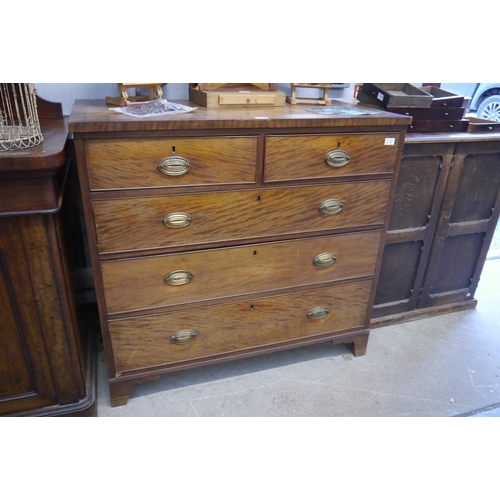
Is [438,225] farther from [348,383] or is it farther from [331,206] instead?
[348,383]

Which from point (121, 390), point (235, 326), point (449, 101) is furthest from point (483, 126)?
point (121, 390)

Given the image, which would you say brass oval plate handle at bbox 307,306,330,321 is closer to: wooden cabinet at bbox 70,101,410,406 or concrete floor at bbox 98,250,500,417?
wooden cabinet at bbox 70,101,410,406

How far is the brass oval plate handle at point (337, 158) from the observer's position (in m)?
1.53

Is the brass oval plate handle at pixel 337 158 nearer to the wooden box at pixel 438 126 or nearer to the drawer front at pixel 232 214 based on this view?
the drawer front at pixel 232 214

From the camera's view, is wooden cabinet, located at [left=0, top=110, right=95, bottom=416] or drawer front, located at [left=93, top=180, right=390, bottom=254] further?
drawer front, located at [left=93, top=180, right=390, bottom=254]

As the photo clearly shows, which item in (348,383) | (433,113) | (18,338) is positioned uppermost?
(433,113)

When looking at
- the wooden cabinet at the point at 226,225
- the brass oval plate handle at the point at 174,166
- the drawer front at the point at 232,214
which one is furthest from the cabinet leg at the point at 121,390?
A: the brass oval plate handle at the point at 174,166

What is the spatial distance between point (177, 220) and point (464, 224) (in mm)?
1523

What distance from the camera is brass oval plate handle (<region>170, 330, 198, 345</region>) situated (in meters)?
1.63

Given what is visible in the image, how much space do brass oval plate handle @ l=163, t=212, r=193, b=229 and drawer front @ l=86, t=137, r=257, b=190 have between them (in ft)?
0.35

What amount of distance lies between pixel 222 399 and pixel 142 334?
44 cm

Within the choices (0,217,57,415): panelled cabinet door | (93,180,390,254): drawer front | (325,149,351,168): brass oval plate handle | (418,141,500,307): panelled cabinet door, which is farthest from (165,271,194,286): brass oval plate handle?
(418,141,500,307): panelled cabinet door

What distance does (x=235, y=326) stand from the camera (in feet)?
5.59

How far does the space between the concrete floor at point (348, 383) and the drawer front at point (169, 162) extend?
90cm
